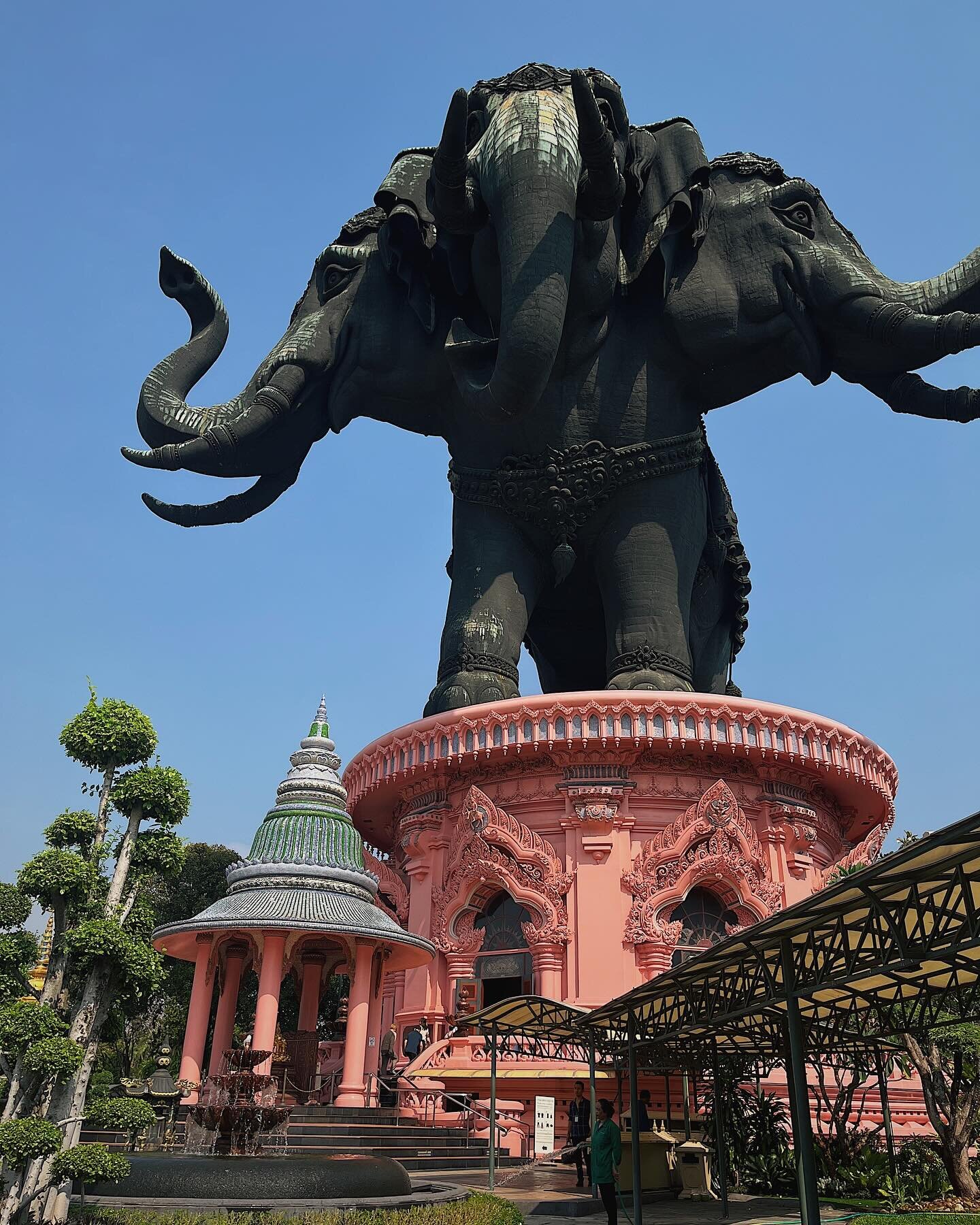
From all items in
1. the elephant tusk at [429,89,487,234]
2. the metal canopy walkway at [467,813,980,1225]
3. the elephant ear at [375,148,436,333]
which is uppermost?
the elephant ear at [375,148,436,333]

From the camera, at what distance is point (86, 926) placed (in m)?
8.96

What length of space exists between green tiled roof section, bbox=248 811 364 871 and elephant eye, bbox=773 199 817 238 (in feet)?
40.5

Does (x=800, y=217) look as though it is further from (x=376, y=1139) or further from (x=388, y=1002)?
(x=376, y=1139)

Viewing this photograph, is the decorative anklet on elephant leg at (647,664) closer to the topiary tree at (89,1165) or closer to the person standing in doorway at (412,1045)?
the person standing in doorway at (412,1045)

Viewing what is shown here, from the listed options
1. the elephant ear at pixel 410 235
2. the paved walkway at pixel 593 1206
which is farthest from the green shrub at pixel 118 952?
the elephant ear at pixel 410 235

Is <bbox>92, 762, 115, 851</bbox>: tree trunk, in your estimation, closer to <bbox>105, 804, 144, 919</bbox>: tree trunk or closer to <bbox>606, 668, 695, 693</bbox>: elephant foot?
<bbox>105, 804, 144, 919</bbox>: tree trunk

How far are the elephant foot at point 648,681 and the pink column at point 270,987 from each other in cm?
683

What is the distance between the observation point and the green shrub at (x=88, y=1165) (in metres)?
8.23

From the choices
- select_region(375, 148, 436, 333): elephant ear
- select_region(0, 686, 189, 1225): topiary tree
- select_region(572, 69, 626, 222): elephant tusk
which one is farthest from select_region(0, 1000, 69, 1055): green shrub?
select_region(375, 148, 436, 333): elephant ear

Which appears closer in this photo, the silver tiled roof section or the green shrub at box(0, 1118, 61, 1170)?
the green shrub at box(0, 1118, 61, 1170)

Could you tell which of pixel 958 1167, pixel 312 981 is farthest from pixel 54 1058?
pixel 312 981

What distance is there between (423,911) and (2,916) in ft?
36.9

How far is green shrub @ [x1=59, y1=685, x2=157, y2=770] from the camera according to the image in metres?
10.0

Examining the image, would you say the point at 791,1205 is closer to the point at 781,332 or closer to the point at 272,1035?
the point at 272,1035
